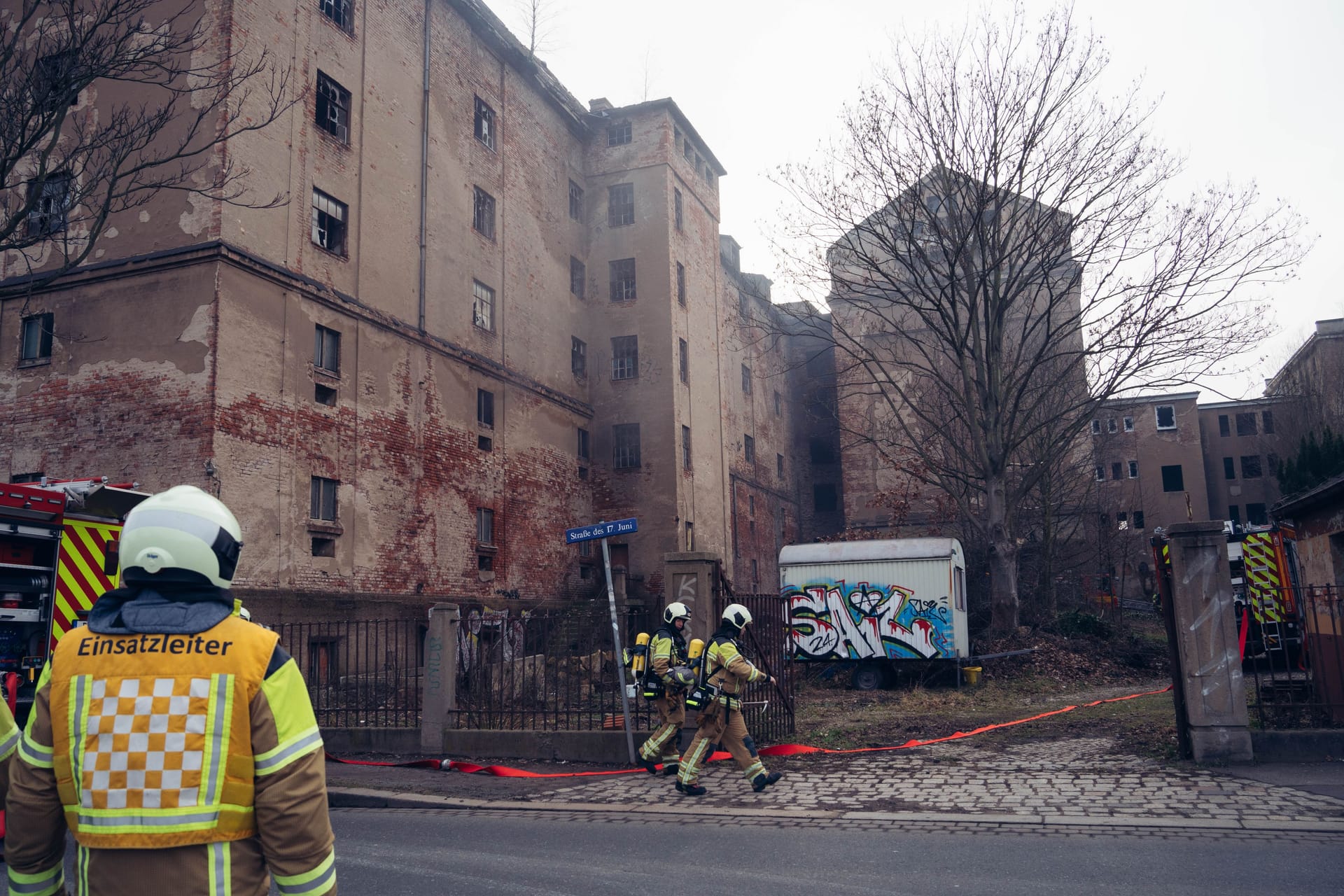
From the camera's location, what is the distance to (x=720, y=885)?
6527mm

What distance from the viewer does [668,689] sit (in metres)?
10.8

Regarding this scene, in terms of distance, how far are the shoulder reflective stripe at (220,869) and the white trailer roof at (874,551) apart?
20.5m

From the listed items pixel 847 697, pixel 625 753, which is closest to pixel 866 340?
pixel 847 697

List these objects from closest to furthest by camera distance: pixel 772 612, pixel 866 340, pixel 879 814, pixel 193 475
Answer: pixel 879 814 → pixel 772 612 → pixel 193 475 → pixel 866 340

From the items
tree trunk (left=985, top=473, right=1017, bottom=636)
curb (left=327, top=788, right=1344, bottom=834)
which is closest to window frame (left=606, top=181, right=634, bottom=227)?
tree trunk (left=985, top=473, right=1017, bottom=636)

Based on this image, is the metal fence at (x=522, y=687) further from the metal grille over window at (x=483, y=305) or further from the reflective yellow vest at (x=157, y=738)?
the metal grille over window at (x=483, y=305)

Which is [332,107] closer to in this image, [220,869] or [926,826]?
[926,826]

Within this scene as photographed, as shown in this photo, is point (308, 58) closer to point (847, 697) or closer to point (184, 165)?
point (184, 165)

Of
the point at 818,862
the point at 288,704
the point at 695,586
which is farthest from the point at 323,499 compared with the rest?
the point at 288,704

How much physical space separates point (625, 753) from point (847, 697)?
9.33 m

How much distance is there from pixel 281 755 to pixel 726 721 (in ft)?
24.8

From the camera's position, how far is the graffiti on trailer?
21672 millimetres

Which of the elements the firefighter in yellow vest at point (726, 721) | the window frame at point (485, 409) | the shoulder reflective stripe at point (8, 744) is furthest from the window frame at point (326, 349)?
the shoulder reflective stripe at point (8, 744)

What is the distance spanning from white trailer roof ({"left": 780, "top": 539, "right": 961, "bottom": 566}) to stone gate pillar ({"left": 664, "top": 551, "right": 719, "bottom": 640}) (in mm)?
10577
